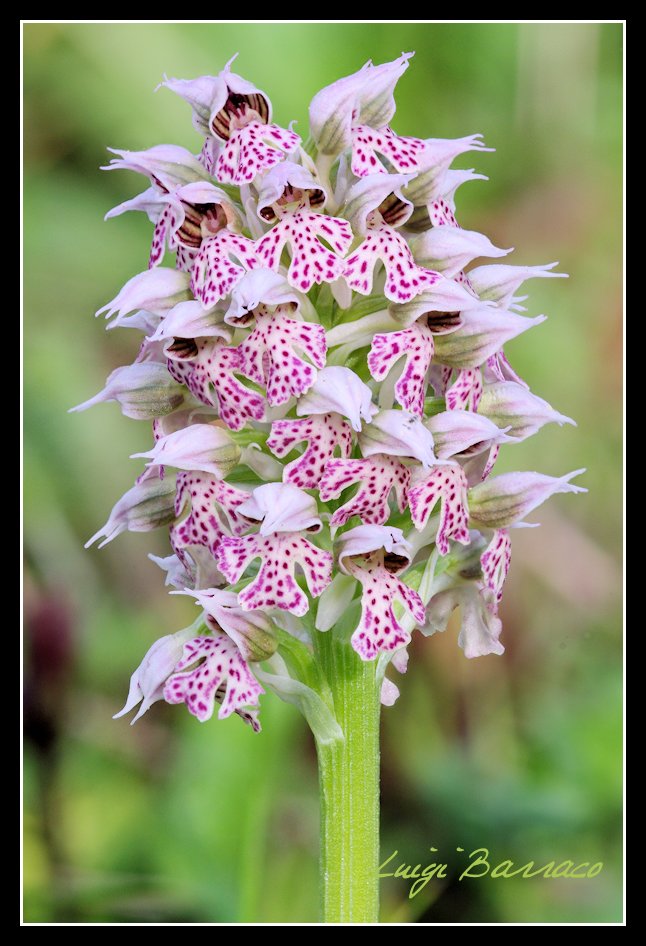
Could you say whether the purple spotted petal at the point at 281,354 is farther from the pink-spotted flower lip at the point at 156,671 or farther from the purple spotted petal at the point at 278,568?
the pink-spotted flower lip at the point at 156,671

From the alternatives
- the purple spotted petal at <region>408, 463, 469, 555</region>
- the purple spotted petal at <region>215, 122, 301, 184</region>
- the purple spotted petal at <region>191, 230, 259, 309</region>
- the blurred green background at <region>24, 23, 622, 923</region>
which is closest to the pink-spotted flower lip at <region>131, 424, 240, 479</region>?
the purple spotted petal at <region>191, 230, 259, 309</region>

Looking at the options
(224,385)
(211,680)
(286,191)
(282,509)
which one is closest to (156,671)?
(211,680)

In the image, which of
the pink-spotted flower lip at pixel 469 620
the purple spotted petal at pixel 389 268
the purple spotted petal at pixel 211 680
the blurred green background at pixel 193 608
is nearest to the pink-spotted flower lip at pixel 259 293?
the purple spotted petal at pixel 389 268

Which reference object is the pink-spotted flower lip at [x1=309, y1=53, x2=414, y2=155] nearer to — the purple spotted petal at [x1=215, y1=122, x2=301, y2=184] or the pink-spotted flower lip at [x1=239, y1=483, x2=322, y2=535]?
the purple spotted petal at [x1=215, y1=122, x2=301, y2=184]

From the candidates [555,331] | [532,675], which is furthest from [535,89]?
[532,675]

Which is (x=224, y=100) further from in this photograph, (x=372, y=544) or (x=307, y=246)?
(x=372, y=544)

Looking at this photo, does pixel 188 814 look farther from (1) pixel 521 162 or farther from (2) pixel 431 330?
(1) pixel 521 162
